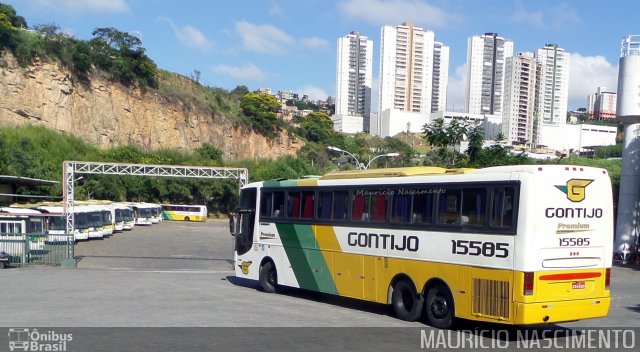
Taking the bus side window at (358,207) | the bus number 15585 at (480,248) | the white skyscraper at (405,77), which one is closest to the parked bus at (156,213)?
the bus side window at (358,207)

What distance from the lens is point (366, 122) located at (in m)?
163

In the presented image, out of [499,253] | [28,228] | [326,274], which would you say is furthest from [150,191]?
[499,253]

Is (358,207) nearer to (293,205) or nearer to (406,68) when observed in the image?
(293,205)

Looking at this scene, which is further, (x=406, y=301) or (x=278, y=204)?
(x=278, y=204)

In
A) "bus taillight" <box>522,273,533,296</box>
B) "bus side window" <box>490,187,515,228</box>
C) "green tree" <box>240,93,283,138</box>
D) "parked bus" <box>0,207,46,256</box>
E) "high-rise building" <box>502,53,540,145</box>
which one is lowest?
"parked bus" <box>0,207,46,256</box>

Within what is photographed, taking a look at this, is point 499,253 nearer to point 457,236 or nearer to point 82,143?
point 457,236

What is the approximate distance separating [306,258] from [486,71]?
135 metres

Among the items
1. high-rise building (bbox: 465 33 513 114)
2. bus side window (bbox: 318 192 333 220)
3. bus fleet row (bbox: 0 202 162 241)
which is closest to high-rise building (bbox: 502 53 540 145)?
high-rise building (bbox: 465 33 513 114)

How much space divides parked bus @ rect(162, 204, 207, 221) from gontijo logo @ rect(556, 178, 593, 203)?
A: 7124 cm

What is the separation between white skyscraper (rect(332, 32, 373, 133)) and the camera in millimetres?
161375

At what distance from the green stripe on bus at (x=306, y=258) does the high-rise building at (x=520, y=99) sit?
123 meters

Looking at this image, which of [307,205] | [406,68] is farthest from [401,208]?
[406,68]

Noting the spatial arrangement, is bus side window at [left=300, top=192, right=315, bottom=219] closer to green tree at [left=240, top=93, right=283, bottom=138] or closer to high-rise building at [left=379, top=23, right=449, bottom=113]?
green tree at [left=240, top=93, right=283, bottom=138]

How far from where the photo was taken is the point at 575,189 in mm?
11367
